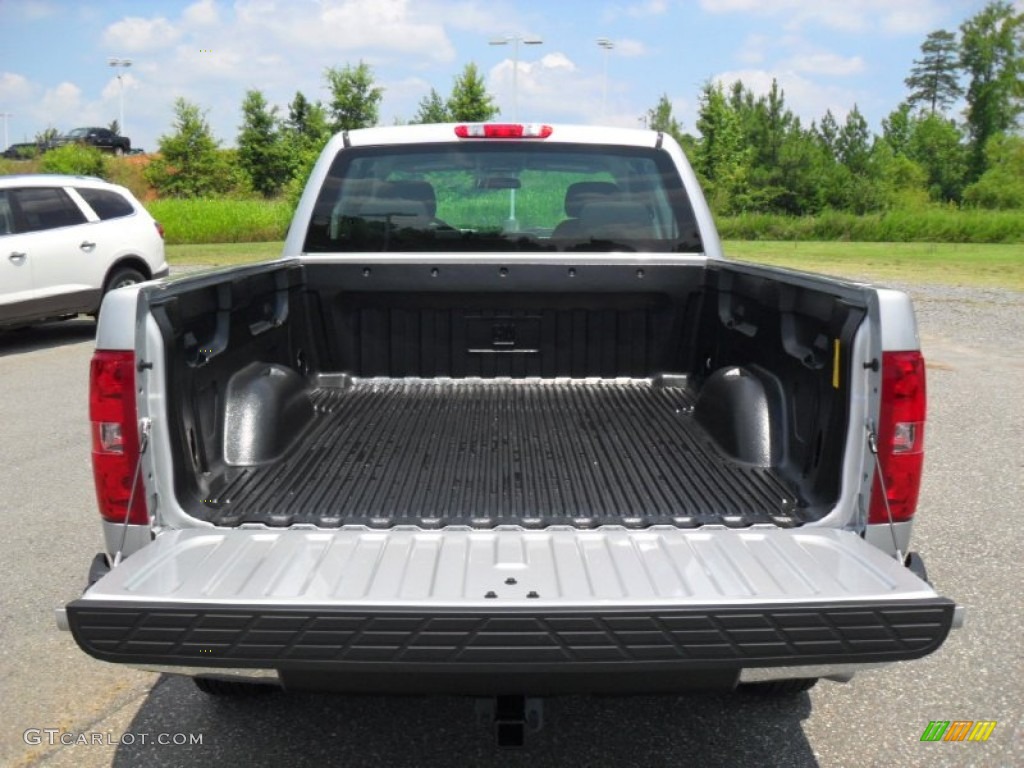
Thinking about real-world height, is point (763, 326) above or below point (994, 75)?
below

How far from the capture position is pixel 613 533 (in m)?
2.56

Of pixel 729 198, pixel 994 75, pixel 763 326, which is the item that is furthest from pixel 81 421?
pixel 994 75

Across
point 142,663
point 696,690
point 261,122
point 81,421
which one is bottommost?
point 81,421

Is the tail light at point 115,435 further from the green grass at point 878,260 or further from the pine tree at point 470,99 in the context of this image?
the pine tree at point 470,99

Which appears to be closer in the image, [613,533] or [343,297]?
[613,533]

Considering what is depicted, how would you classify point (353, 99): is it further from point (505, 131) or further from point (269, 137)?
point (505, 131)

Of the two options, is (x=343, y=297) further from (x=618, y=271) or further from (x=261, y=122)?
(x=261, y=122)

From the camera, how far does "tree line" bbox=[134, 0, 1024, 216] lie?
4312cm

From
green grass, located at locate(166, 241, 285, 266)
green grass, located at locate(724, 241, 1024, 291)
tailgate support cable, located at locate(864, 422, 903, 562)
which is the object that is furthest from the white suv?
green grass, located at locate(724, 241, 1024, 291)

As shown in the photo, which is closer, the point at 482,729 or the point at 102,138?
the point at 482,729

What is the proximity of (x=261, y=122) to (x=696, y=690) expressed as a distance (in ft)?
152

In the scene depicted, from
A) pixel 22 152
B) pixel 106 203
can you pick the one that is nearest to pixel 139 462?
pixel 106 203
